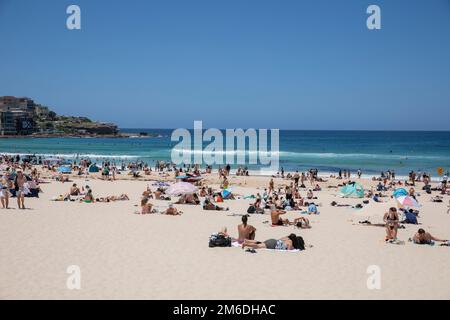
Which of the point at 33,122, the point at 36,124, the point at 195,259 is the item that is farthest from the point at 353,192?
the point at 36,124

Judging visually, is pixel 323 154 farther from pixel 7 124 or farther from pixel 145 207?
pixel 7 124

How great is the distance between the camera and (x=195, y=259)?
346 inches

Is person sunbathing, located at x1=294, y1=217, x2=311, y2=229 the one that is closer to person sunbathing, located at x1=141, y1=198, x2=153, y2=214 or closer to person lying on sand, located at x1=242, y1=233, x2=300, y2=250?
person lying on sand, located at x1=242, y1=233, x2=300, y2=250

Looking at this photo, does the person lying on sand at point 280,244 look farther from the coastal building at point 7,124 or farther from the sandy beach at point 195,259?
the coastal building at point 7,124

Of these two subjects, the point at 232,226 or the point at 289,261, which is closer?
the point at 289,261

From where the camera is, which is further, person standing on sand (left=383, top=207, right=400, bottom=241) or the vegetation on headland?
the vegetation on headland

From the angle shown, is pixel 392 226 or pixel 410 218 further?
pixel 410 218

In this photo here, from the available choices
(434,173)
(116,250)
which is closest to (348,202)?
(116,250)

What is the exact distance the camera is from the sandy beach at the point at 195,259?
6.95 m

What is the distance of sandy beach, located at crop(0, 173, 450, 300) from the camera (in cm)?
695

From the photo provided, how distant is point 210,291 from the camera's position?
691 cm

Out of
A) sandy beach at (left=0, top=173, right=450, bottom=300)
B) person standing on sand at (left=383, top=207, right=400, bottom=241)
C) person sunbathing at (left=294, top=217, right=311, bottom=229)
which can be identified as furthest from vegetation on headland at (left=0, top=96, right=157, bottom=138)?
person standing on sand at (left=383, top=207, right=400, bottom=241)
